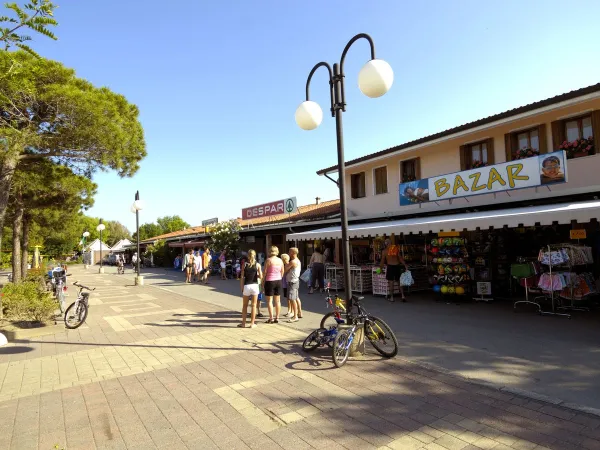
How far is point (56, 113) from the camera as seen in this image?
849 cm

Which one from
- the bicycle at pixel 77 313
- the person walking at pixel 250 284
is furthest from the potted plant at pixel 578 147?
the bicycle at pixel 77 313

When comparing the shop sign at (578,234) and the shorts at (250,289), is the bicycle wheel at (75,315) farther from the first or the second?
the shop sign at (578,234)

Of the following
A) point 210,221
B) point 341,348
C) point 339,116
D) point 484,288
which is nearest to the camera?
point 341,348

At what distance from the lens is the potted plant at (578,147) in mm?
8992

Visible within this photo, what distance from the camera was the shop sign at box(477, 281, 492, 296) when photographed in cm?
948

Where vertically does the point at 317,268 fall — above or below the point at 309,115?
below

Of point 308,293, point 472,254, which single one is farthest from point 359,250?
point 472,254

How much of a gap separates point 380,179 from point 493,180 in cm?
537

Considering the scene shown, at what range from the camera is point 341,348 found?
16.1ft

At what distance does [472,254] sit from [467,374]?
6.33 m

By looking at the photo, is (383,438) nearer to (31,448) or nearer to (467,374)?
(467,374)

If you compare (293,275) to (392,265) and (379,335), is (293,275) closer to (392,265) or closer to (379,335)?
(379,335)

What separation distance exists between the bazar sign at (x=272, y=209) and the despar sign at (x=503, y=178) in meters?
7.58

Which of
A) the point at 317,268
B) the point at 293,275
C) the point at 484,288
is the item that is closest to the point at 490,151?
the point at 484,288
